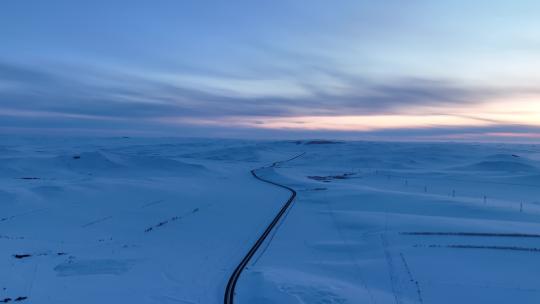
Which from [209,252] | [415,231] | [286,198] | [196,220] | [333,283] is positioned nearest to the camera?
[333,283]

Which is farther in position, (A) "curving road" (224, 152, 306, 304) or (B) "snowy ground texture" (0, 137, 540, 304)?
(B) "snowy ground texture" (0, 137, 540, 304)

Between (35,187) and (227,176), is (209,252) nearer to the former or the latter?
(35,187)

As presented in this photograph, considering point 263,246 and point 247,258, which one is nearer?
point 247,258

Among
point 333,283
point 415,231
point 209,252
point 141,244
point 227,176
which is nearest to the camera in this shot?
point 333,283

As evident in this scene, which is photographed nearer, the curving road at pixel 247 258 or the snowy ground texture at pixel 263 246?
the curving road at pixel 247 258

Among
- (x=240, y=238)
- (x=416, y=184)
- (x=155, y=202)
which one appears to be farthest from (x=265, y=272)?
(x=416, y=184)

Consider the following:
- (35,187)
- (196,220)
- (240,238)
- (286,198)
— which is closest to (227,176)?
(286,198)

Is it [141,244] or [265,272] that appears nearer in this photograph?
[265,272]

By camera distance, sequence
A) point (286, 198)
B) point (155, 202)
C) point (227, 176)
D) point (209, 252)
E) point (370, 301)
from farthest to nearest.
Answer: point (227, 176) → point (286, 198) → point (155, 202) → point (209, 252) → point (370, 301)

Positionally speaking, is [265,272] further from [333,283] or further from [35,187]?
[35,187]
